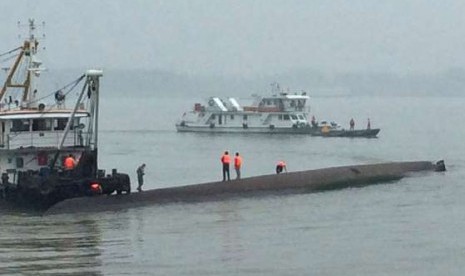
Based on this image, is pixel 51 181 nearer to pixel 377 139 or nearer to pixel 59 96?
pixel 59 96

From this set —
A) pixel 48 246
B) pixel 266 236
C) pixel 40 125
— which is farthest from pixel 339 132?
pixel 48 246

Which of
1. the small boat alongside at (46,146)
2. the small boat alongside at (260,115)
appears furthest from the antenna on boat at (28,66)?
the small boat alongside at (260,115)

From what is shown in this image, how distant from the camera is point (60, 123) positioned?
129 ft

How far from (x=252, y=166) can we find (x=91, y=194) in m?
33.7

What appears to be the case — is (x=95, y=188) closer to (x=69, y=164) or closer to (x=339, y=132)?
(x=69, y=164)

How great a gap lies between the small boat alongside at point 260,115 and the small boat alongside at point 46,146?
5948cm

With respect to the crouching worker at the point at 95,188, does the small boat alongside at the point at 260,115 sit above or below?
above

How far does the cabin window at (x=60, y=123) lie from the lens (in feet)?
129

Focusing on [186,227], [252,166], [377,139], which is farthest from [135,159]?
[186,227]

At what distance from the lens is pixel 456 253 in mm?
28094

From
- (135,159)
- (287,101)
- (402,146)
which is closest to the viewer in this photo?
(135,159)

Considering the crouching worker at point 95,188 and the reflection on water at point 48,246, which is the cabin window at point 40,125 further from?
the reflection on water at point 48,246

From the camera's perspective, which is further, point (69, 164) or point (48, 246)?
point (69, 164)

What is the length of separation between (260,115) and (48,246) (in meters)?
73.2
